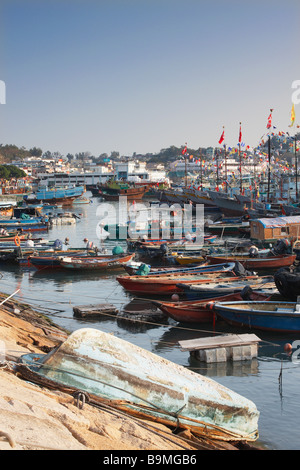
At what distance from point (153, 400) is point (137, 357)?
831mm

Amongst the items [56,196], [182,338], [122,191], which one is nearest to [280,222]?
[182,338]

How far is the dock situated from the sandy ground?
19.2 ft

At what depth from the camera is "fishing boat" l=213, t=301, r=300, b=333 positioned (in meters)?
18.0

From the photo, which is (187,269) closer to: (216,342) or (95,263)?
(95,263)

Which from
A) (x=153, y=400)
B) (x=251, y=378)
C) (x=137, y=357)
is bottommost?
(x=251, y=378)

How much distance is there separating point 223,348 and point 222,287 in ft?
23.6

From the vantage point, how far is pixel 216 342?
15430 mm

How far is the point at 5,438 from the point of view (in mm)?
7023

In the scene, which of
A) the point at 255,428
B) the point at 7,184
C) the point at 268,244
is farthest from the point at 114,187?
the point at 255,428

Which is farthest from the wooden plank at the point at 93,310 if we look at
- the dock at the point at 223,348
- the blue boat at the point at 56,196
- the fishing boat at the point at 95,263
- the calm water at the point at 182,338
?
the blue boat at the point at 56,196

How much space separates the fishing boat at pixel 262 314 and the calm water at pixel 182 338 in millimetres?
382

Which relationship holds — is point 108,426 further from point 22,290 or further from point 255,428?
point 22,290

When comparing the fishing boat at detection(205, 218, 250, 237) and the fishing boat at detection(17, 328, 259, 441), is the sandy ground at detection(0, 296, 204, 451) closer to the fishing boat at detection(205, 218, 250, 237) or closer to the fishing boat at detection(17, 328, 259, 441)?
the fishing boat at detection(17, 328, 259, 441)

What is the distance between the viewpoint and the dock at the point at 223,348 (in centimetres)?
1510
